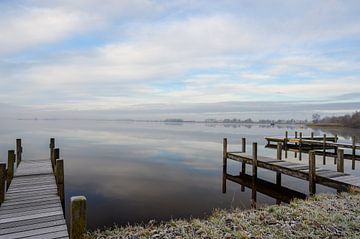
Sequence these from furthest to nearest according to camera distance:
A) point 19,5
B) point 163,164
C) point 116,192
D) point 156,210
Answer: point 163,164 → point 19,5 → point 116,192 → point 156,210

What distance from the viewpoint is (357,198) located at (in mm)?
9039

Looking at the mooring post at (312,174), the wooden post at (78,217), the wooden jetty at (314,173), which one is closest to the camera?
the wooden post at (78,217)

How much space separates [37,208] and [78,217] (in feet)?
11.6

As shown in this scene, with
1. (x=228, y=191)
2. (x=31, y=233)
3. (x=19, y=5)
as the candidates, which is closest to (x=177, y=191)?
(x=228, y=191)

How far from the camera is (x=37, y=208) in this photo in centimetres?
800

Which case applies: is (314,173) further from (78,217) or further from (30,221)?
(30,221)

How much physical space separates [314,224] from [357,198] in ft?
12.3

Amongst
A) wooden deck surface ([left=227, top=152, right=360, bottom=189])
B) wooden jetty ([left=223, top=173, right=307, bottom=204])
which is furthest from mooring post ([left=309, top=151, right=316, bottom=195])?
wooden jetty ([left=223, top=173, right=307, bottom=204])

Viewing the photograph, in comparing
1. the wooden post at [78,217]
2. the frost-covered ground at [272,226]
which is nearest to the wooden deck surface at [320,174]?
the frost-covered ground at [272,226]

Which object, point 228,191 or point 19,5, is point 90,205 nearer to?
point 228,191

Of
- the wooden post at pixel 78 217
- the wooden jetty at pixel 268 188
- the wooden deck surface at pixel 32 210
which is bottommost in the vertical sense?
the wooden jetty at pixel 268 188

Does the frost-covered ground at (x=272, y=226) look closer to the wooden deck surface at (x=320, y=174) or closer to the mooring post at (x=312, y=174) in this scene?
the wooden deck surface at (x=320, y=174)

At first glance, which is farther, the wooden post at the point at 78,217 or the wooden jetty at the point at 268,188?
the wooden jetty at the point at 268,188

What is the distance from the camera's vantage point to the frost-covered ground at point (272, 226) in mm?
6062
